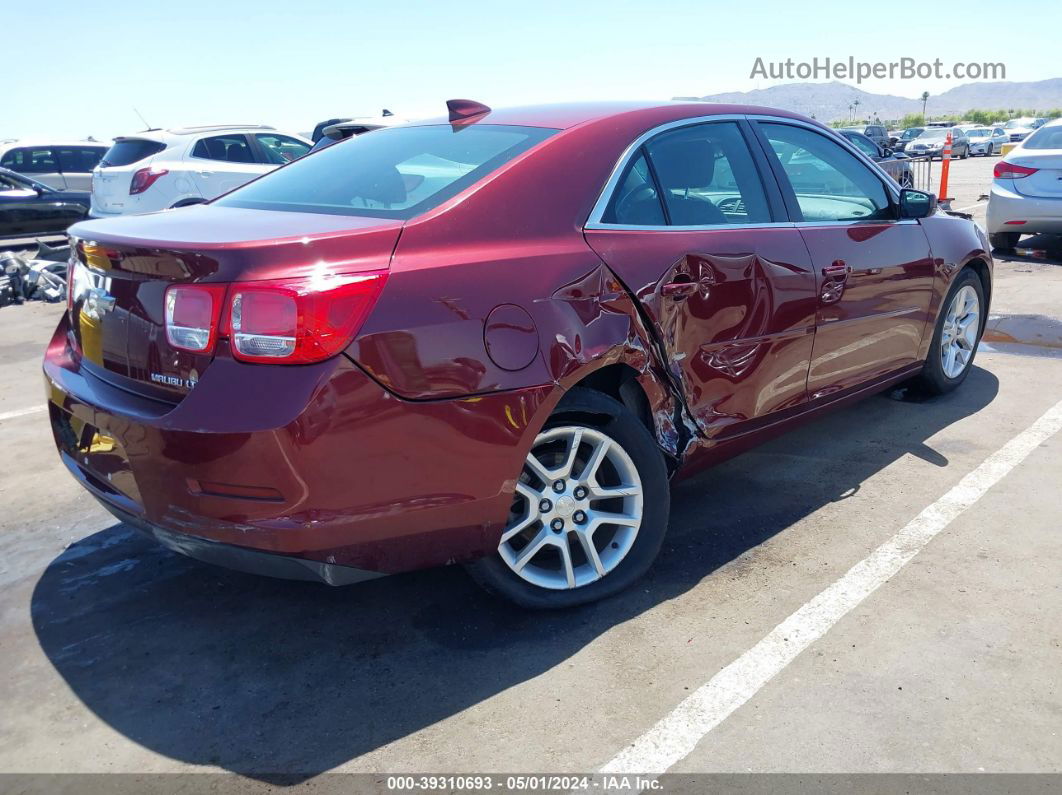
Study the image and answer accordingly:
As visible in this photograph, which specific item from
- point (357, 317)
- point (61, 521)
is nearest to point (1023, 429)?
point (357, 317)

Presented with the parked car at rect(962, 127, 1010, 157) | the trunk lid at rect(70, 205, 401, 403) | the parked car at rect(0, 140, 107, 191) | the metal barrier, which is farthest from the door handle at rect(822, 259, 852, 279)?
the parked car at rect(962, 127, 1010, 157)

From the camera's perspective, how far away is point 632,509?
125 inches

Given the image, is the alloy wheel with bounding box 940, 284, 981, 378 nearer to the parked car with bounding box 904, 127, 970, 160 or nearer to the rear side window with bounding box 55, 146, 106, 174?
the rear side window with bounding box 55, 146, 106, 174

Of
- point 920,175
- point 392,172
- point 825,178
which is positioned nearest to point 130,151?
point 392,172

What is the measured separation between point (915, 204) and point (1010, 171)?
6767 millimetres

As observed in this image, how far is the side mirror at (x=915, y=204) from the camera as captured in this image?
4.52 meters

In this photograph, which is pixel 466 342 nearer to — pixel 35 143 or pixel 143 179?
pixel 143 179

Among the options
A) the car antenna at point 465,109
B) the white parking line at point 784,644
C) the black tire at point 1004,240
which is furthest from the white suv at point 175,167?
the black tire at point 1004,240

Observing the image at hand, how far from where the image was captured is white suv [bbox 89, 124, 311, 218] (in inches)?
411

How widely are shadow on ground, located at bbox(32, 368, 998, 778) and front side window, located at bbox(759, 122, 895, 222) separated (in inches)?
52.3

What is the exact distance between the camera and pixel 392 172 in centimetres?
327

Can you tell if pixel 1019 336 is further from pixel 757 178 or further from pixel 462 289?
pixel 462 289

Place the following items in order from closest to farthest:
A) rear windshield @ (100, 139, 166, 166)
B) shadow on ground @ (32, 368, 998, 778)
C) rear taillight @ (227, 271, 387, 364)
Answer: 1. rear taillight @ (227, 271, 387, 364)
2. shadow on ground @ (32, 368, 998, 778)
3. rear windshield @ (100, 139, 166, 166)

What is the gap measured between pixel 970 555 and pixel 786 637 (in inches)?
39.3
